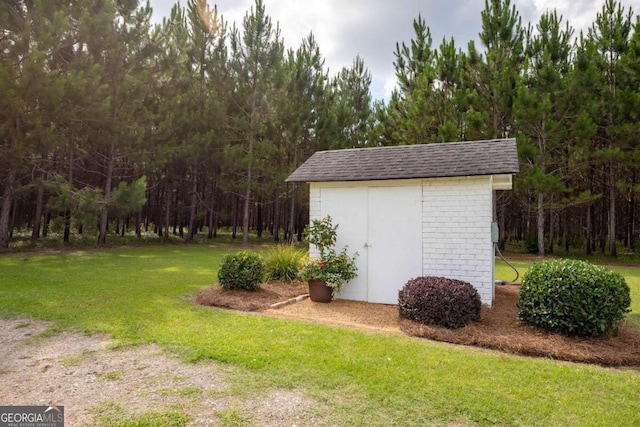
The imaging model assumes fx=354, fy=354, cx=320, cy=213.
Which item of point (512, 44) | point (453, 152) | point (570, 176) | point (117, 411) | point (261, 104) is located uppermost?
point (512, 44)

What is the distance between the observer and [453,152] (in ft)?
23.3

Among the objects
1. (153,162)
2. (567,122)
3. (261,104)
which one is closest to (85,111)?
(153,162)

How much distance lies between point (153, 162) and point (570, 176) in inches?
794

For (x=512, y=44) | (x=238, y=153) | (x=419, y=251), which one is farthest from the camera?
(x=238, y=153)

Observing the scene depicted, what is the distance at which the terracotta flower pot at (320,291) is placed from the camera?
6.82m

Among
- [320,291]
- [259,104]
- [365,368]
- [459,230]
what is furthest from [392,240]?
[259,104]

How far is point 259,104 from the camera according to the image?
20.6 metres

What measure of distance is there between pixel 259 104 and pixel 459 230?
16.9 metres

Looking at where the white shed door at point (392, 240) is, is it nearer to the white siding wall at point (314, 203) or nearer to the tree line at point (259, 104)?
the white siding wall at point (314, 203)

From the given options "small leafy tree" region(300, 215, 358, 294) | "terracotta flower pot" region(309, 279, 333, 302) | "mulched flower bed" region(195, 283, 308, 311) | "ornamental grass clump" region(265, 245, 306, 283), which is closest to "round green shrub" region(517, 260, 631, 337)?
"small leafy tree" region(300, 215, 358, 294)

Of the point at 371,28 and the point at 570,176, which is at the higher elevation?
the point at 371,28

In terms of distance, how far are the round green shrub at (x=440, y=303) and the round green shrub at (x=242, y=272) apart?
10.2ft

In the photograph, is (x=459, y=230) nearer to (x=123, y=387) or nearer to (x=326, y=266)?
(x=326, y=266)

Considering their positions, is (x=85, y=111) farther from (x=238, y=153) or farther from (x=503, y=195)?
(x=503, y=195)
